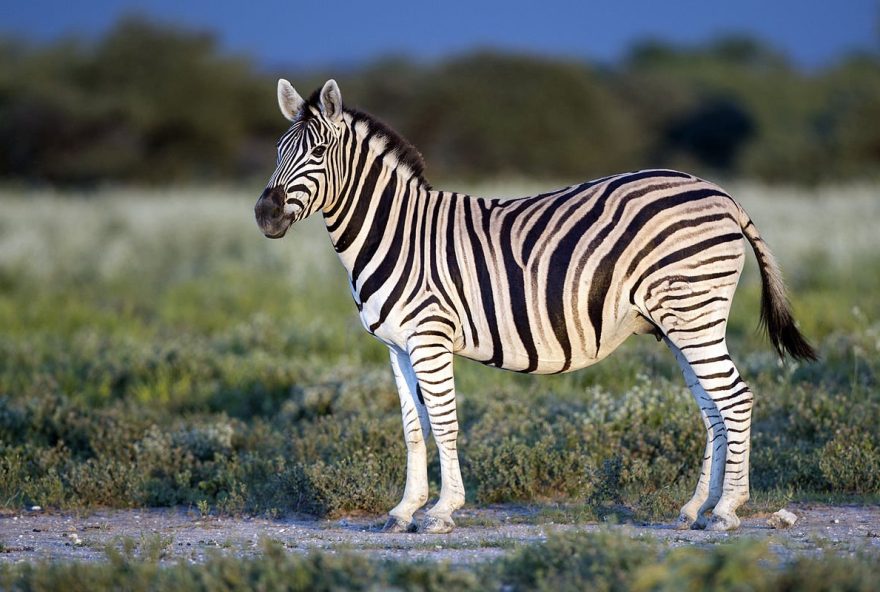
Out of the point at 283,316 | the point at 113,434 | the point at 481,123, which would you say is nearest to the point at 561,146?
the point at 481,123

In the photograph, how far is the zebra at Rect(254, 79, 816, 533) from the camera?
6.24m

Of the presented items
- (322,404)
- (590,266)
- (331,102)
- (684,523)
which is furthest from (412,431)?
(322,404)

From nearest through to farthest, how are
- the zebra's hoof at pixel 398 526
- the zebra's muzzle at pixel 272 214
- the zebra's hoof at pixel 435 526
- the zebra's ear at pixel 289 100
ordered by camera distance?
1. the zebra's muzzle at pixel 272 214
2. the zebra's hoof at pixel 435 526
3. the zebra's hoof at pixel 398 526
4. the zebra's ear at pixel 289 100

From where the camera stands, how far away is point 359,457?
7.86 meters

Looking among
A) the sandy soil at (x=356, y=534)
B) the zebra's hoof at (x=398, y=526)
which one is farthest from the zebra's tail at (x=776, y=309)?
the zebra's hoof at (x=398, y=526)

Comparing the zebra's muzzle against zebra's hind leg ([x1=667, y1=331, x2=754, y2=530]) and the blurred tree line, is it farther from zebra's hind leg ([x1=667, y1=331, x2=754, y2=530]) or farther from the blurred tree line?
the blurred tree line

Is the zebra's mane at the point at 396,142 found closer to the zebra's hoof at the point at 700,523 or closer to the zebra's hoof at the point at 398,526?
the zebra's hoof at the point at 398,526

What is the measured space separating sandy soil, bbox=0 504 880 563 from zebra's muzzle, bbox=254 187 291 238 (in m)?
1.77

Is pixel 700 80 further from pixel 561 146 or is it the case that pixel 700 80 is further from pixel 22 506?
pixel 22 506

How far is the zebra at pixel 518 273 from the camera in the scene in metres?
6.24

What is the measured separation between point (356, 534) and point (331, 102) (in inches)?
102

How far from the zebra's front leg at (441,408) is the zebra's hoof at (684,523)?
4.27 ft

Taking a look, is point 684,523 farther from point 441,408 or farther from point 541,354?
point 441,408

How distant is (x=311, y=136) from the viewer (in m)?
6.41
